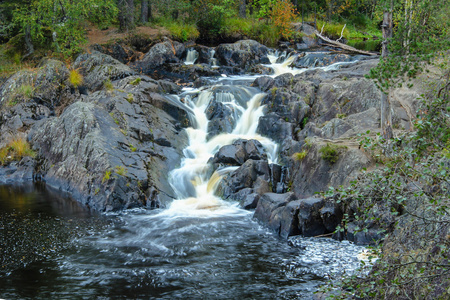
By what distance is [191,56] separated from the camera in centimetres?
2884

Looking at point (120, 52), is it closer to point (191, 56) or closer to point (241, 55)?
point (191, 56)

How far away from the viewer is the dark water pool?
8.02m

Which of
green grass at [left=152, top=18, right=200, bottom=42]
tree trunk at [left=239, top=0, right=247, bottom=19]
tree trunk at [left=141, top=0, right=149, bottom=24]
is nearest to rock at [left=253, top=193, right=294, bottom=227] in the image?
green grass at [left=152, top=18, right=200, bottom=42]

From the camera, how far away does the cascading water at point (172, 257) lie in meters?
8.02

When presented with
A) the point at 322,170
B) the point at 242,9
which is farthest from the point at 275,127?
the point at 242,9

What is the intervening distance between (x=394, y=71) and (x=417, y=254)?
3808mm

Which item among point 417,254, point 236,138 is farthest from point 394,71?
point 236,138

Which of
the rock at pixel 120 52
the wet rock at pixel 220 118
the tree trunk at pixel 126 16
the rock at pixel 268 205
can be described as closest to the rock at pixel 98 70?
the rock at pixel 120 52

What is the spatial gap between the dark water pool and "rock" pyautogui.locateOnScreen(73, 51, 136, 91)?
9.77m

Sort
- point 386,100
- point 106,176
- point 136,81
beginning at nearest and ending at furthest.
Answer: point 386,100 → point 106,176 → point 136,81

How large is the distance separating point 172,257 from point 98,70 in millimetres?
14841

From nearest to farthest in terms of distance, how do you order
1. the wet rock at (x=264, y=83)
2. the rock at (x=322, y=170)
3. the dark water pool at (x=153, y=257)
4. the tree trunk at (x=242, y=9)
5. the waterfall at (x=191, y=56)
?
1. the dark water pool at (x=153, y=257)
2. the rock at (x=322, y=170)
3. the wet rock at (x=264, y=83)
4. the waterfall at (x=191, y=56)
5. the tree trunk at (x=242, y=9)

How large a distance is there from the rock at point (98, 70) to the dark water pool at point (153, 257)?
9.77 metres

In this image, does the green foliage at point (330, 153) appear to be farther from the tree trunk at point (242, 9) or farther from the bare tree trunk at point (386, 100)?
the tree trunk at point (242, 9)
